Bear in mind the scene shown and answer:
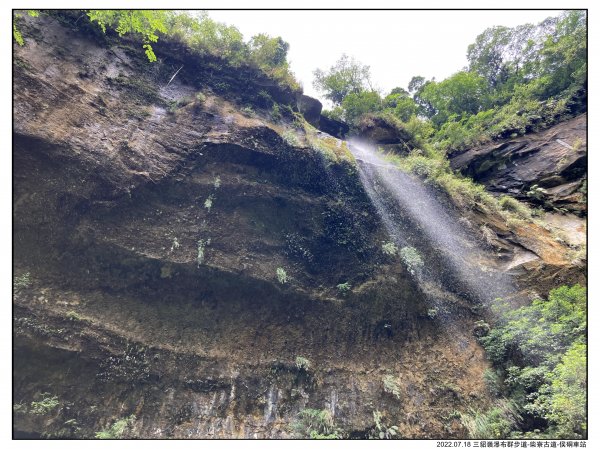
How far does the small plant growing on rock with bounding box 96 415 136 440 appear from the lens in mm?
7243

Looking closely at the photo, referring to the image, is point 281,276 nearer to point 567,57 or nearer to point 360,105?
point 360,105

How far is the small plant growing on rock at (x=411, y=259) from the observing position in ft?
37.6

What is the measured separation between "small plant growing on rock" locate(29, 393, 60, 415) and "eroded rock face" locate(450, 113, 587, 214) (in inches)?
698

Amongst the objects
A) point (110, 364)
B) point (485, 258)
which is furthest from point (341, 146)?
point (110, 364)

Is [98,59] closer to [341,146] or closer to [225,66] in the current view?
[225,66]

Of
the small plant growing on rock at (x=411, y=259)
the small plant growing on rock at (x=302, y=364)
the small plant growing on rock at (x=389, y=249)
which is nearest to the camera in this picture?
the small plant growing on rock at (x=302, y=364)

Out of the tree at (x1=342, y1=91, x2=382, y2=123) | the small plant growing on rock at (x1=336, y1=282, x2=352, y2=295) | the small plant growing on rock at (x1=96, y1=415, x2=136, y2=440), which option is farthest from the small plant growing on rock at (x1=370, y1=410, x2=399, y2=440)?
the tree at (x1=342, y1=91, x2=382, y2=123)

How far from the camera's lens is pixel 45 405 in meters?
7.34

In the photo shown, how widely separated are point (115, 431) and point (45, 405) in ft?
5.91

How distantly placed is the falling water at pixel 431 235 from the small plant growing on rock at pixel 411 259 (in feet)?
0.78

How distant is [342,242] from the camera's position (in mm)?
11688

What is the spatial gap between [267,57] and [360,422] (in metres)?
15.8

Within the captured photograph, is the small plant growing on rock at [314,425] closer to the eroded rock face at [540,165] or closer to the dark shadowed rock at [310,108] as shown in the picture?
the eroded rock face at [540,165]

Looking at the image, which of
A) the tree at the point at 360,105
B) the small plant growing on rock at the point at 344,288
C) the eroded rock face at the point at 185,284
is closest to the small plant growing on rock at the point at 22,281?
the eroded rock face at the point at 185,284
